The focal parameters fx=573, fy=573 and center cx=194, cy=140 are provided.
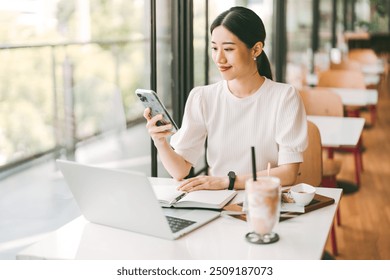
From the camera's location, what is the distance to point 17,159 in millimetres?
4250

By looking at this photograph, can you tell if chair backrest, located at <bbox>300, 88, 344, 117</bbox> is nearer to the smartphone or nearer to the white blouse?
the white blouse

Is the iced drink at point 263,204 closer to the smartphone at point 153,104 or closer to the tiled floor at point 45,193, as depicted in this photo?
the smartphone at point 153,104

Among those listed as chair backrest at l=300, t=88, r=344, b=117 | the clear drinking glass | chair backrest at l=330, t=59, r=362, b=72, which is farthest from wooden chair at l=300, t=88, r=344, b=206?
chair backrest at l=330, t=59, r=362, b=72

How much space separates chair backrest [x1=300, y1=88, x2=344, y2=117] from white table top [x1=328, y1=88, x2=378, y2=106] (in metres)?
0.66

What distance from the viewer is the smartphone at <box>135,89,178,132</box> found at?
1.65 meters

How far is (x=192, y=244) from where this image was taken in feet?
4.51

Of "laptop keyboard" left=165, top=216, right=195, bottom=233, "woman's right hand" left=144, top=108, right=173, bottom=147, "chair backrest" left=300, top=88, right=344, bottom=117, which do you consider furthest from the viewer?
"chair backrest" left=300, top=88, right=344, bottom=117

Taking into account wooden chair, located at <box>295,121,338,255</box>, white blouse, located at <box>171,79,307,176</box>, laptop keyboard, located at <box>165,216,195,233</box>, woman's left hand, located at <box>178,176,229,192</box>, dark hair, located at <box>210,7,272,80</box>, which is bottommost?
wooden chair, located at <box>295,121,338,255</box>

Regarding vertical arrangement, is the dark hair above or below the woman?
above

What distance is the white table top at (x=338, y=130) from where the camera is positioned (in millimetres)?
2941

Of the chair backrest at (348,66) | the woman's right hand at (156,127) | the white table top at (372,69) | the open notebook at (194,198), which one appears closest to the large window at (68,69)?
the woman's right hand at (156,127)

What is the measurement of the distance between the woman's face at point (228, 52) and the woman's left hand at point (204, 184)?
1.20 feet

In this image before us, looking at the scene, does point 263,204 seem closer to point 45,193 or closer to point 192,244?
point 192,244

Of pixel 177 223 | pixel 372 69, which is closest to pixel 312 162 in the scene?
pixel 177 223
